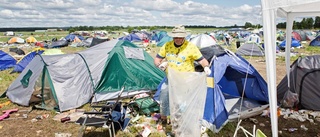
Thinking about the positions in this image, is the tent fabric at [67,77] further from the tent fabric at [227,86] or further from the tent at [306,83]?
the tent at [306,83]

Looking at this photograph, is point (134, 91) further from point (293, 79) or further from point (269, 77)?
point (269, 77)

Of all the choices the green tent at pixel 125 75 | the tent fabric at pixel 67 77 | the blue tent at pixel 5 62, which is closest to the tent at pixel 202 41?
the green tent at pixel 125 75

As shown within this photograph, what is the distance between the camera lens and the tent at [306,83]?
556 cm

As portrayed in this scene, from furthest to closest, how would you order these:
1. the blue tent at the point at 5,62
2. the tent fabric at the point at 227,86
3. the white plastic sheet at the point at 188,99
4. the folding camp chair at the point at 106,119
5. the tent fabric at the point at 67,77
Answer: the blue tent at the point at 5,62 → the tent fabric at the point at 67,77 → the tent fabric at the point at 227,86 → the folding camp chair at the point at 106,119 → the white plastic sheet at the point at 188,99

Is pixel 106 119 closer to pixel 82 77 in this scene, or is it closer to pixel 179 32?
pixel 179 32

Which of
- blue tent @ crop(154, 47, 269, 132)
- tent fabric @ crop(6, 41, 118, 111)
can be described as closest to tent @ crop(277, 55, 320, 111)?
blue tent @ crop(154, 47, 269, 132)

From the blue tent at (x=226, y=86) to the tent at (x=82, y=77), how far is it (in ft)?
3.70

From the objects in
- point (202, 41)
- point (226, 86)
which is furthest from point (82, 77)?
point (202, 41)

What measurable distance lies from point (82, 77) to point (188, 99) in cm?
362

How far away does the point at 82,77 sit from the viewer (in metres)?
6.46

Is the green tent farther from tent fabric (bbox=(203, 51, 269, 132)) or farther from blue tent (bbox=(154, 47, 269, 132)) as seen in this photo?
tent fabric (bbox=(203, 51, 269, 132))

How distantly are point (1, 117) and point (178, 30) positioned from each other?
4.49m

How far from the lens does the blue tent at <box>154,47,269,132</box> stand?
4.63m

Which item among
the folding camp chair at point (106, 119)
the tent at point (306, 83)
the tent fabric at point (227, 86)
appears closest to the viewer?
the folding camp chair at point (106, 119)
